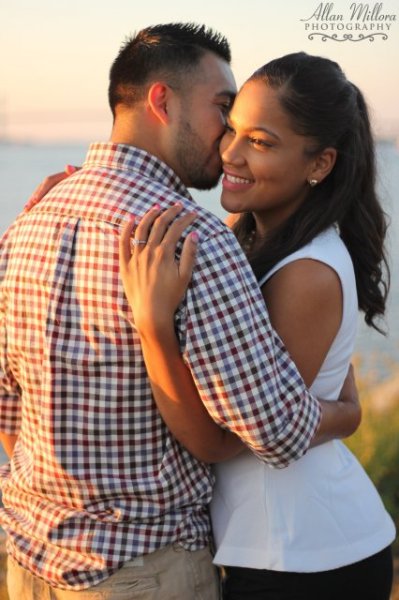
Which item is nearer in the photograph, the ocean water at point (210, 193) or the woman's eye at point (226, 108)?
the woman's eye at point (226, 108)

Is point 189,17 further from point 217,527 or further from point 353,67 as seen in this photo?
point 217,527

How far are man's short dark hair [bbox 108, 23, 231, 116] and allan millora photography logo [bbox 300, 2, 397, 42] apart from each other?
4.68 feet

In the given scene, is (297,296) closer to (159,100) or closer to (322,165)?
(322,165)

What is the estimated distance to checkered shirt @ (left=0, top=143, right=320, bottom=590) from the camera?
1450 mm

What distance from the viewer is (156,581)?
1.54 m

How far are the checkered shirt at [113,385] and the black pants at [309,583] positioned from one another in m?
0.14

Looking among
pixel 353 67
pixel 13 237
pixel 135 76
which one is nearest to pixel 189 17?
pixel 353 67

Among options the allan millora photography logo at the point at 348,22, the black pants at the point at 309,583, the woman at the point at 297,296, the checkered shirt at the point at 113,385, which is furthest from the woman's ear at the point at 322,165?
the allan millora photography logo at the point at 348,22

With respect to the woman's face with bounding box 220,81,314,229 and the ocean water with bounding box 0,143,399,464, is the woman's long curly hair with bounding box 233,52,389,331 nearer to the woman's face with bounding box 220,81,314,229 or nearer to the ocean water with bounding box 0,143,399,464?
the woman's face with bounding box 220,81,314,229

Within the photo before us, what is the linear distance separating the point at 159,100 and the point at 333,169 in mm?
375

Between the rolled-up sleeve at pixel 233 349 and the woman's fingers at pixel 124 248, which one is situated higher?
the woman's fingers at pixel 124 248

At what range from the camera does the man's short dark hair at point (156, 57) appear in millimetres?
1764

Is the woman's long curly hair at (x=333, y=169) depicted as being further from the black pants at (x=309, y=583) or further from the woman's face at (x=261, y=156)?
the black pants at (x=309, y=583)

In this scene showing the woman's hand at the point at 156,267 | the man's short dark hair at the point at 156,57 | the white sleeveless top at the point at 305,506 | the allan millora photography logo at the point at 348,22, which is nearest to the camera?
the woman's hand at the point at 156,267
